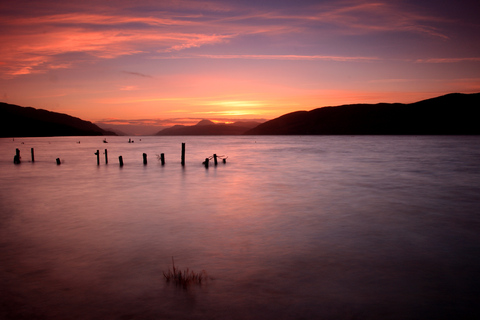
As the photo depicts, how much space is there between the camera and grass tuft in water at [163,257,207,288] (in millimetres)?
6610

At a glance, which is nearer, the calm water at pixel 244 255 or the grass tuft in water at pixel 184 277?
the calm water at pixel 244 255

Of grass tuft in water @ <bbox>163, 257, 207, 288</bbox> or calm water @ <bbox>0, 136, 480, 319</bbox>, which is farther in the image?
grass tuft in water @ <bbox>163, 257, 207, 288</bbox>

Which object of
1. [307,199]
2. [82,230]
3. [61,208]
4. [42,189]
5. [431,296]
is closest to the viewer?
[431,296]

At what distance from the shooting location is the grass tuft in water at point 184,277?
661 cm

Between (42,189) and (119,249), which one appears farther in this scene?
(42,189)

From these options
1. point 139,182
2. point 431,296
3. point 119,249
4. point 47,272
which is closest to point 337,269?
point 431,296

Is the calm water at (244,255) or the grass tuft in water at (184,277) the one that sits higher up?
the grass tuft in water at (184,277)

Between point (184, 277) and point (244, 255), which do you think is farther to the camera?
point (244, 255)

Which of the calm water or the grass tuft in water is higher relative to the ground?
the grass tuft in water

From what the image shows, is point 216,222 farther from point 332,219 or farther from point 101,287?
point 101,287

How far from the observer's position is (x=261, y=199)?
55.6 ft

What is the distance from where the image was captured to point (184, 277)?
6.82 metres

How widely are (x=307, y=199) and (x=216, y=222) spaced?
20.9 ft

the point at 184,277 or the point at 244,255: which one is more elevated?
the point at 184,277
